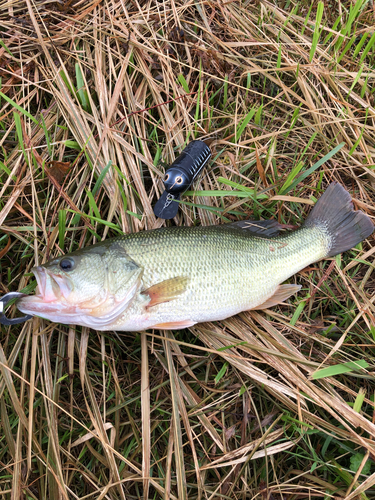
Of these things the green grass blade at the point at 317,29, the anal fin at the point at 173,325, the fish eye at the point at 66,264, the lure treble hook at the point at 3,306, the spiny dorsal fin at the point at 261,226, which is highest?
the green grass blade at the point at 317,29

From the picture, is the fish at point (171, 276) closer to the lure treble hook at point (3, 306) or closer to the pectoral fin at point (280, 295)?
the pectoral fin at point (280, 295)

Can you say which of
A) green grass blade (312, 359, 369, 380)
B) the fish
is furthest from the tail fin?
green grass blade (312, 359, 369, 380)

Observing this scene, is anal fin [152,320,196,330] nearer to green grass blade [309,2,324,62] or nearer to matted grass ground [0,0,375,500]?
matted grass ground [0,0,375,500]

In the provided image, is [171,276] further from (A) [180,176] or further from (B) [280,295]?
(B) [280,295]

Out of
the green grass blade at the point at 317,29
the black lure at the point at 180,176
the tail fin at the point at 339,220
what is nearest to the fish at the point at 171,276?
the tail fin at the point at 339,220

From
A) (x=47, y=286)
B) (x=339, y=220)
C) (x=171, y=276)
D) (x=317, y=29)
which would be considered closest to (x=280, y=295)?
(x=339, y=220)

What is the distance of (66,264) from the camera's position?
2246 mm

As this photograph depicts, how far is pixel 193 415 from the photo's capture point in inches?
98.1

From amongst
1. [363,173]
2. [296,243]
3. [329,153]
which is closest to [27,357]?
[296,243]

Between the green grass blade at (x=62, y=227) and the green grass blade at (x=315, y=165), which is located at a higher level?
the green grass blade at (x=315, y=165)

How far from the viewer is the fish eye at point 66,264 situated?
88.3 inches

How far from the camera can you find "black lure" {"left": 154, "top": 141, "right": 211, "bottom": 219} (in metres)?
2.63

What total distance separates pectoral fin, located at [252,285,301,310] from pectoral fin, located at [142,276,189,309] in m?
0.82

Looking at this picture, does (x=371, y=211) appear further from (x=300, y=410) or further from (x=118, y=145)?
(x=118, y=145)
